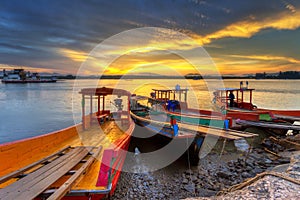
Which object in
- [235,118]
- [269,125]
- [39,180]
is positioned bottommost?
[269,125]

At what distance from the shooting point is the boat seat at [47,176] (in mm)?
3887

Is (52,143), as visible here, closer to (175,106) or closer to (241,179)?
(241,179)

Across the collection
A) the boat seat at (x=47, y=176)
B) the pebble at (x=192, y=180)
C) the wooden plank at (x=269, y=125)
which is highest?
the boat seat at (x=47, y=176)

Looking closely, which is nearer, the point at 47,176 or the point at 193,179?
the point at 47,176

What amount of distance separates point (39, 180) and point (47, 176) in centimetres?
25

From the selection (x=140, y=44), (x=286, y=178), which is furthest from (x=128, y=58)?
(x=286, y=178)

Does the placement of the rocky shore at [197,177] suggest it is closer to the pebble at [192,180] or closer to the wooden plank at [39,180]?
the pebble at [192,180]

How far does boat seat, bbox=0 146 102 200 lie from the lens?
12.8ft

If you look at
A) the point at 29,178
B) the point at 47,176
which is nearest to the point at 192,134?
the point at 47,176

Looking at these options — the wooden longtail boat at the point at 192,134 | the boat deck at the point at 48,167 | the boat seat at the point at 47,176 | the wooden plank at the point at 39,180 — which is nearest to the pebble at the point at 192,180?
the wooden longtail boat at the point at 192,134

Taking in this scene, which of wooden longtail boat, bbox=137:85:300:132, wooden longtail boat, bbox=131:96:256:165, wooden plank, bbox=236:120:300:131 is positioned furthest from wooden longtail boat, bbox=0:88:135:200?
wooden plank, bbox=236:120:300:131

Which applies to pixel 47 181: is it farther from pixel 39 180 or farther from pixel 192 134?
pixel 192 134

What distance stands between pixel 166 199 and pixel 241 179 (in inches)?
124

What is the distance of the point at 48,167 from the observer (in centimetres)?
526
